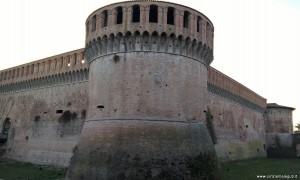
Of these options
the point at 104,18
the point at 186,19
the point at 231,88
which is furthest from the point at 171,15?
the point at 231,88

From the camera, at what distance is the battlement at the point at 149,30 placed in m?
12.1

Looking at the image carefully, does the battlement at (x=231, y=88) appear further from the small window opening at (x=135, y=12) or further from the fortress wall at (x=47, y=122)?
the fortress wall at (x=47, y=122)

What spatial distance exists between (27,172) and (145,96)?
9899 millimetres

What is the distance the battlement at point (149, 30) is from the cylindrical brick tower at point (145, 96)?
0.04 meters

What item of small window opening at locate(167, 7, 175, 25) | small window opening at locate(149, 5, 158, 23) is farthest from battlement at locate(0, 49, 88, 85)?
small window opening at locate(167, 7, 175, 25)

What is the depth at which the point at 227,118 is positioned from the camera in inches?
951

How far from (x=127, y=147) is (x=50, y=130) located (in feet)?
35.0

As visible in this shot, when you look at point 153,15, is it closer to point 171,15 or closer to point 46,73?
point 171,15

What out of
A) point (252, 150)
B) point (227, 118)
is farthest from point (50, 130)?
point (252, 150)

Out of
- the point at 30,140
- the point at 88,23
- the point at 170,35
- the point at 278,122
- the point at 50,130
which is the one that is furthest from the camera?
the point at 278,122

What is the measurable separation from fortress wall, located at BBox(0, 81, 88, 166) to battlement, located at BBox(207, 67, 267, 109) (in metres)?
9.21

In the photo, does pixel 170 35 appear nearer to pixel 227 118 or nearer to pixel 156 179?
pixel 156 179

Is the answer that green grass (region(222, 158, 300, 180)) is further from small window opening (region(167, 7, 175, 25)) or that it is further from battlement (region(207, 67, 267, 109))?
small window opening (region(167, 7, 175, 25))

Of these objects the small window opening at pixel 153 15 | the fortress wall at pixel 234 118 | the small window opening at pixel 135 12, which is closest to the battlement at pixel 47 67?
the small window opening at pixel 135 12
